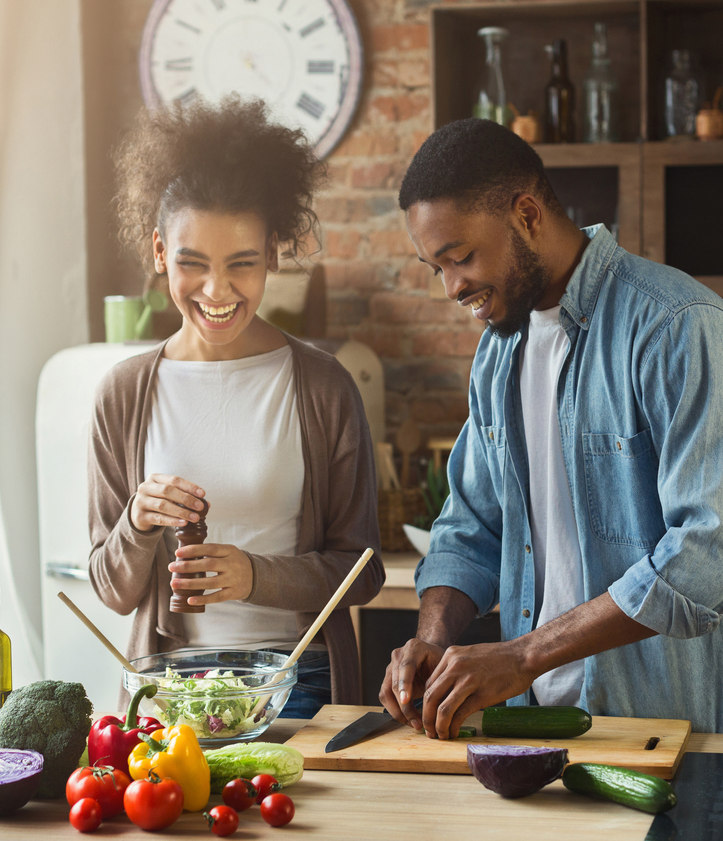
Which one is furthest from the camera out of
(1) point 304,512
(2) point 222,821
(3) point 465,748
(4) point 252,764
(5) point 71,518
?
(5) point 71,518

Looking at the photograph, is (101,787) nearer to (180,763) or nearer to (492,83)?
(180,763)

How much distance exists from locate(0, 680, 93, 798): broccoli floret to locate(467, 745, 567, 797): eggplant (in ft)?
1.59

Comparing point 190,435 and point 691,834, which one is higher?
point 190,435

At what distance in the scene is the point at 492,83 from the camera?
3109 mm

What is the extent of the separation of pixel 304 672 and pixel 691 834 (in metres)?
0.76

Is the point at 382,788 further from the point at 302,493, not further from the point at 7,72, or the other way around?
the point at 7,72

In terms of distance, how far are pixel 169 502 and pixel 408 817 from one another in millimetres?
613

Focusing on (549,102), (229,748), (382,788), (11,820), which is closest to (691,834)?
(382,788)

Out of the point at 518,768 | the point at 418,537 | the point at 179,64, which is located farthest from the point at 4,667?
the point at 179,64

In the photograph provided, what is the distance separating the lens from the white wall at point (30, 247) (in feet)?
10.4

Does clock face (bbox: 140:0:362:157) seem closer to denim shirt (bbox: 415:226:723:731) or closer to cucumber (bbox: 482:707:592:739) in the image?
denim shirt (bbox: 415:226:723:731)

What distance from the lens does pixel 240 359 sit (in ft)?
6.15

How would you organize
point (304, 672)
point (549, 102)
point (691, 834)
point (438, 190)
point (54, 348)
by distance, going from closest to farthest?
1. point (691, 834)
2. point (438, 190)
3. point (304, 672)
4. point (549, 102)
5. point (54, 348)

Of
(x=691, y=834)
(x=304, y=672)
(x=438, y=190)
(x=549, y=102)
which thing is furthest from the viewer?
(x=549, y=102)
